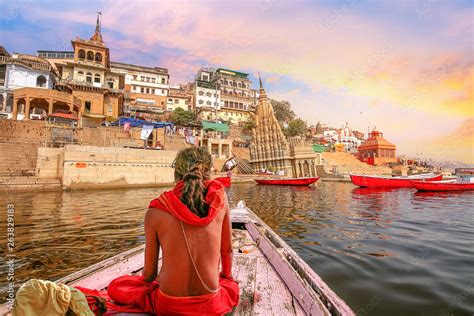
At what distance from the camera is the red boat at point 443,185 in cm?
2314

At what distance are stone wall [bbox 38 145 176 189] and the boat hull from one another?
890 inches

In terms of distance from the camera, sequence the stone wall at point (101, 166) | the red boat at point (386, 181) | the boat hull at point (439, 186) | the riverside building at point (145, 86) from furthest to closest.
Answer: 1. the riverside building at point (145, 86)
2. the red boat at point (386, 181)
3. the boat hull at point (439, 186)
4. the stone wall at point (101, 166)

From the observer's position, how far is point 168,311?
2311 mm

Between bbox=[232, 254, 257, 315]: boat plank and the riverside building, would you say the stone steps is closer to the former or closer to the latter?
bbox=[232, 254, 257, 315]: boat plank

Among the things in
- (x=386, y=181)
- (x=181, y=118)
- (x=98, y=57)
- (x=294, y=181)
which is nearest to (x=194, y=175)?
(x=294, y=181)

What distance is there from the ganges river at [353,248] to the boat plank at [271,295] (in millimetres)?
1368

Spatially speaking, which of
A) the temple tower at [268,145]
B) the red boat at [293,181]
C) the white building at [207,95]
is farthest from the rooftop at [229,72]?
the red boat at [293,181]

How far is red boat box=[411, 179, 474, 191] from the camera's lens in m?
23.1

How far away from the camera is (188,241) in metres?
2.22

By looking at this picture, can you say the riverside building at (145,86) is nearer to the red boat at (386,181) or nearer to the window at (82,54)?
the window at (82,54)

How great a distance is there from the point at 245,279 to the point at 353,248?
441cm

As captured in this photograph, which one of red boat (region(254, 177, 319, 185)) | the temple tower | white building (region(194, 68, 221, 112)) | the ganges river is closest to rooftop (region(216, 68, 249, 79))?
white building (region(194, 68, 221, 112))

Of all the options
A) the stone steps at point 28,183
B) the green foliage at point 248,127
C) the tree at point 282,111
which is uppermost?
the tree at point 282,111

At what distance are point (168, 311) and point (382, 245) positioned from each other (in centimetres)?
675
